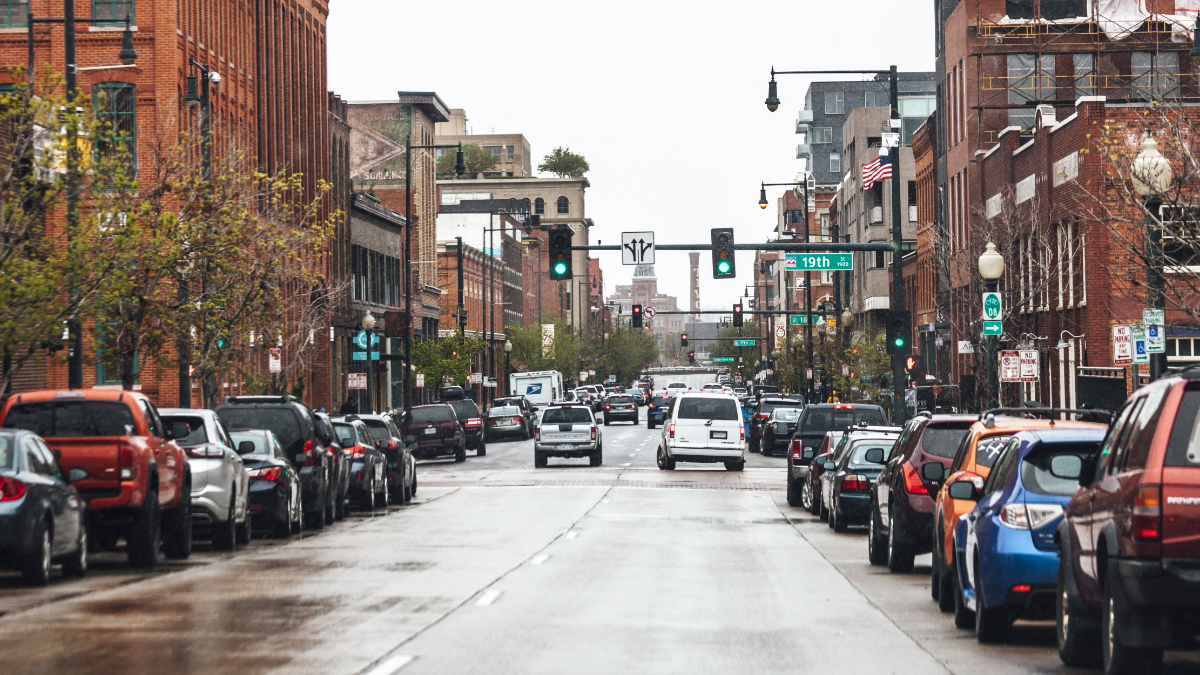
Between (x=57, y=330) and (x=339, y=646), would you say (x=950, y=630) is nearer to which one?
(x=339, y=646)

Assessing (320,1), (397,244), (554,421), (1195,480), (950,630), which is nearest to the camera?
(1195,480)

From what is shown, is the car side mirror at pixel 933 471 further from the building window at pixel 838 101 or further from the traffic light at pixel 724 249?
the building window at pixel 838 101

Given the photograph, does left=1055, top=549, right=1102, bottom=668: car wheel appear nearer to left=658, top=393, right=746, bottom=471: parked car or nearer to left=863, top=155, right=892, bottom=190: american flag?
left=658, top=393, right=746, bottom=471: parked car

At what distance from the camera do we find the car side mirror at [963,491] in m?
12.3

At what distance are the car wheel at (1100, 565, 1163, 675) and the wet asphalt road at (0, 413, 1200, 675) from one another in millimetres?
1536

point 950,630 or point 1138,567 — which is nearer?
point 1138,567

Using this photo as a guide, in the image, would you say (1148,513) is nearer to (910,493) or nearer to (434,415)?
(910,493)

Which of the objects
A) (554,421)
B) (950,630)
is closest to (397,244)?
(554,421)

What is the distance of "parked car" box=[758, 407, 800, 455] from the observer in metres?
51.5

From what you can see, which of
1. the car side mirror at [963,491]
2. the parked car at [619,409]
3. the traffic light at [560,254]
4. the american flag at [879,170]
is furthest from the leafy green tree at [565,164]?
the car side mirror at [963,491]

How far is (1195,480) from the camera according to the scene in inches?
328

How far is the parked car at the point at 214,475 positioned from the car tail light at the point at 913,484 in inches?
335

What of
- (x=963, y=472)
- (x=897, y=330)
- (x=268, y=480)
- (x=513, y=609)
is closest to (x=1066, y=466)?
(x=963, y=472)

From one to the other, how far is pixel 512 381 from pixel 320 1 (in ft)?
83.9
